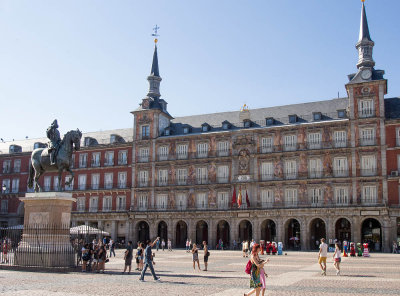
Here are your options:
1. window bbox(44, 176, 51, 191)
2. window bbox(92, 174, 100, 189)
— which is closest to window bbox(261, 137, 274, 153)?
window bbox(92, 174, 100, 189)

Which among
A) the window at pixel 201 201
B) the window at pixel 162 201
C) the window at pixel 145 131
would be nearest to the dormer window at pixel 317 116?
the window at pixel 201 201

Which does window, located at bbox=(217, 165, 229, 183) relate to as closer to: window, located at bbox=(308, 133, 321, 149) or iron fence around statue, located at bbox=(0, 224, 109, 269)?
window, located at bbox=(308, 133, 321, 149)

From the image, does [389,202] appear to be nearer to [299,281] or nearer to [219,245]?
[219,245]

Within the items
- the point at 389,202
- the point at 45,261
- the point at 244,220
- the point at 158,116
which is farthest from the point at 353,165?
the point at 45,261

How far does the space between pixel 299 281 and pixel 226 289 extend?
13.0ft

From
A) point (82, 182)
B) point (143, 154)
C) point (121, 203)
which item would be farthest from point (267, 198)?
point (82, 182)

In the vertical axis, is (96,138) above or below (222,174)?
above

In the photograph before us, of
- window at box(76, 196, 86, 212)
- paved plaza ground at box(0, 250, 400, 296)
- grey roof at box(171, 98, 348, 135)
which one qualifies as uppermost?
grey roof at box(171, 98, 348, 135)

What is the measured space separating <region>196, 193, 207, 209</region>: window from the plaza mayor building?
12 centimetres

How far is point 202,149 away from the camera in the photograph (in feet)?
185

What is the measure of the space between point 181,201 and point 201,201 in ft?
8.65

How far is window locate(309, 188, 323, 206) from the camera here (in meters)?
49.5

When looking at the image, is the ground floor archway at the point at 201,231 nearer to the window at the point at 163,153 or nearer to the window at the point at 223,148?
the window at the point at 223,148

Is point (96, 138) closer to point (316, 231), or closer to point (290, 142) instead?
point (290, 142)
